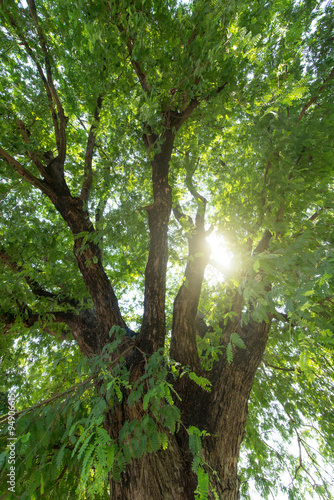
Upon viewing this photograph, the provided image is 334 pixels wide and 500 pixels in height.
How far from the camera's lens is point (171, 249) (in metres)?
3.68

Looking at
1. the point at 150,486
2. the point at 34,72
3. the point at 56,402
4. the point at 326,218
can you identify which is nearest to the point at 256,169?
the point at 326,218

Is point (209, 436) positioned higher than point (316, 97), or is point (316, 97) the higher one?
point (316, 97)

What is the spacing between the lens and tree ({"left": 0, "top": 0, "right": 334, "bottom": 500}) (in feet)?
5.31

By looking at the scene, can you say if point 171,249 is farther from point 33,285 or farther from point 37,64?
point 37,64

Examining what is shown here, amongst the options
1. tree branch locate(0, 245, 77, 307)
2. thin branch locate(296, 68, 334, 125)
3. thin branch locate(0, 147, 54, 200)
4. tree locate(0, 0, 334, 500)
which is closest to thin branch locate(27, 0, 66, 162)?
tree locate(0, 0, 334, 500)

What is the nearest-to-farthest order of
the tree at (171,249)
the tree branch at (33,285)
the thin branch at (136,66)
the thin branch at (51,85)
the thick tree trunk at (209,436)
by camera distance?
the tree at (171,249) < the thick tree trunk at (209,436) < the thin branch at (136,66) < the thin branch at (51,85) < the tree branch at (33,285)

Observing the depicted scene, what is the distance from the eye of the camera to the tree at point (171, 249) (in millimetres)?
1617

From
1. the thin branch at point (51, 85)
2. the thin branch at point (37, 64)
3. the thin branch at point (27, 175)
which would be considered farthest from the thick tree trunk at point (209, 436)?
the thin branch at point (37, 64)

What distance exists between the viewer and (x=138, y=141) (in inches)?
157

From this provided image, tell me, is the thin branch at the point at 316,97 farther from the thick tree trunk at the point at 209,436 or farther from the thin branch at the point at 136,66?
the thick tree trunk at the point at 209,436

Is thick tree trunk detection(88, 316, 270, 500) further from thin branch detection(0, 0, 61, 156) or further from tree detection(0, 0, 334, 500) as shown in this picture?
thin branch detection(0, 0, 61, 156)

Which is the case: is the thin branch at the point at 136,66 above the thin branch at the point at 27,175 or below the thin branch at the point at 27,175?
above

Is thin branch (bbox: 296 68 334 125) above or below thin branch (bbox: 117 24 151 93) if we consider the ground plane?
below

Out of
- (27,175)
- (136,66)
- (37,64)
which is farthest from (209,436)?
(37,64)
